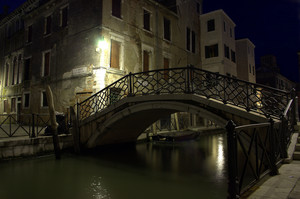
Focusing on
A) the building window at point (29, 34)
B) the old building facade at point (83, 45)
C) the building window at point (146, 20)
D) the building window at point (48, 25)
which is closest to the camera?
A: the old building facade at point (83, 45)

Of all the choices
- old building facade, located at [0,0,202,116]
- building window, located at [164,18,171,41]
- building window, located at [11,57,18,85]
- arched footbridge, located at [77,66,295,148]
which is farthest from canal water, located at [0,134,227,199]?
building window, located at [11,57,18,85]

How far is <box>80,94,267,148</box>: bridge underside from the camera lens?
614 centimetres

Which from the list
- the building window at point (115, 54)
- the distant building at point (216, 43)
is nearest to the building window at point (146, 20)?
the building window at point (115, 54)

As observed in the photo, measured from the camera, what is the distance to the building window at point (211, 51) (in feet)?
64.6

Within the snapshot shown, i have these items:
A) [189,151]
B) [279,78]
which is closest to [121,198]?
[189,151]

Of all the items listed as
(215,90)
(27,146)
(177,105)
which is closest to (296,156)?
(177,105)

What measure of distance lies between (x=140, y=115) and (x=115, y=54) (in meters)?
5.00

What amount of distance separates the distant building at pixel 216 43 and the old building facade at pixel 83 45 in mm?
827

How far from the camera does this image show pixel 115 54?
12758 millimetres

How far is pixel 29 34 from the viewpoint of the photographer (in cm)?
1714

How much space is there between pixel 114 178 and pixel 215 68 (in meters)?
15.6

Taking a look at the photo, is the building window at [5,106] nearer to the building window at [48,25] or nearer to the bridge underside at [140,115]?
the building window at [48,25]

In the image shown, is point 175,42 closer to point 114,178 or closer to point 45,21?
point 45,21

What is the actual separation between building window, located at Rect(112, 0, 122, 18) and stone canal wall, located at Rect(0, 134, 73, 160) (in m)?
7.57
